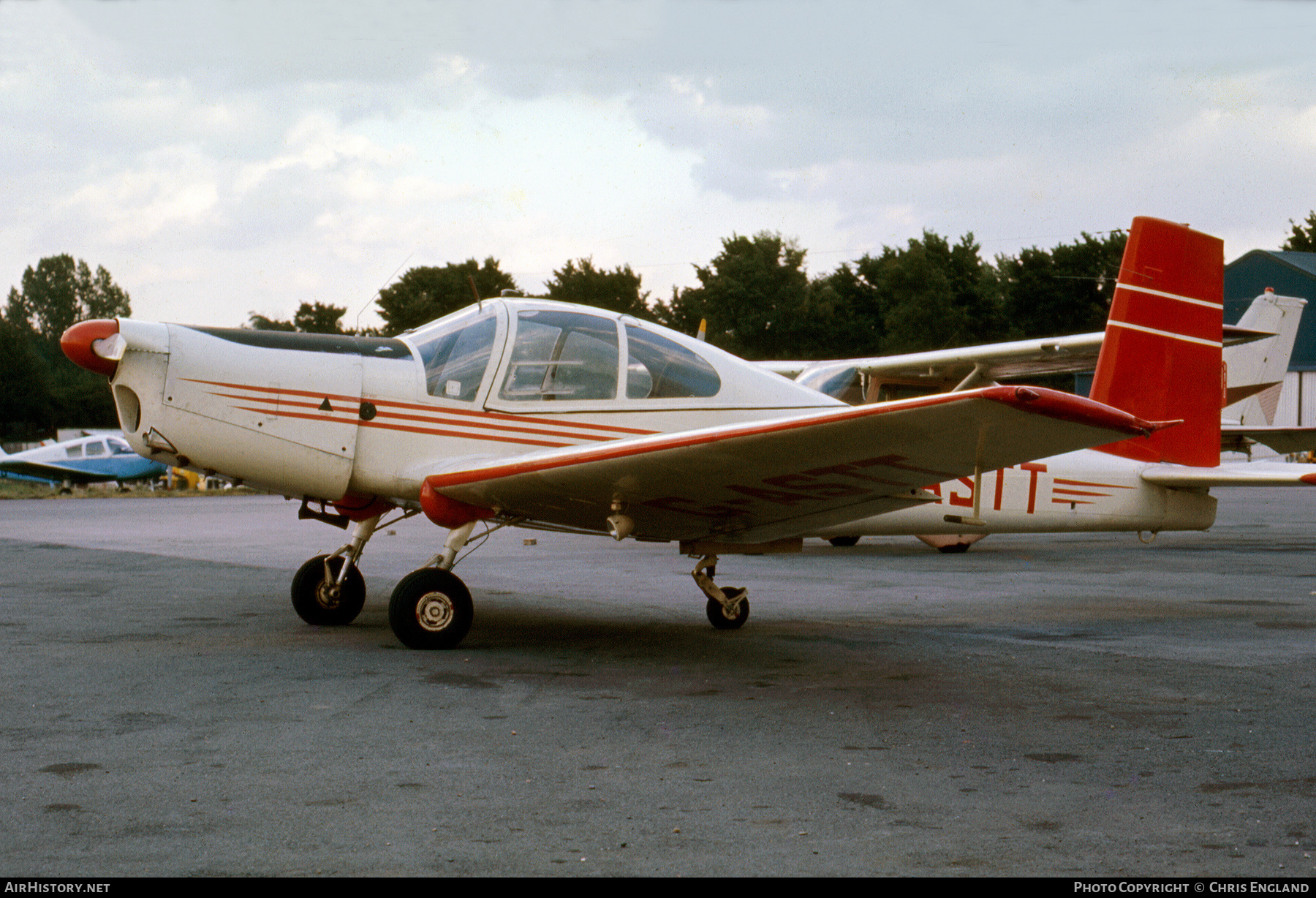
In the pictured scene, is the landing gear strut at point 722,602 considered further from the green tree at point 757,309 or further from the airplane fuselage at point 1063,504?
the green tree at point 757,309

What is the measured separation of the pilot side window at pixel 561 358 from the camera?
6.52m

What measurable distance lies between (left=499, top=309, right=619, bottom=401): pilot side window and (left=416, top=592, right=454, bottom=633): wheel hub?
1.26 metres

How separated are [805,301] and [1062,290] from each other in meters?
13.4

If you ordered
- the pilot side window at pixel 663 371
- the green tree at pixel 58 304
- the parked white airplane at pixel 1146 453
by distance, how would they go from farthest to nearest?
1. the green tree at pixel 58 304
2. the parked white airplane at pixel 1146 453
3. the pilot side window at pixel 663 371

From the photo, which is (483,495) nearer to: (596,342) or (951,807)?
(596,342)

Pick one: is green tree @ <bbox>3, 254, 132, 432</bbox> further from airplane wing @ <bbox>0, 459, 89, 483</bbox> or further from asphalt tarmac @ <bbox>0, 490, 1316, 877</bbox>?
asphalt tarmac @ <bbox>0, 490, 1316, 877</bbox>

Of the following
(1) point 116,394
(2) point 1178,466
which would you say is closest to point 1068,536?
(2) point 1178,466

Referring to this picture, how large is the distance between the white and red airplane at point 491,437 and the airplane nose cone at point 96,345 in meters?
0.01

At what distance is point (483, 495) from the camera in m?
5.93

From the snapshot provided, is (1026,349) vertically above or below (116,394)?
above

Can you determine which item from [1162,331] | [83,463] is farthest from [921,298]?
[1162,331]

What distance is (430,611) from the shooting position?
605cm

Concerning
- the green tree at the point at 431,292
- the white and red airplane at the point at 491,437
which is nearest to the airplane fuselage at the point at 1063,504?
the white and red airplane at the point at 491,437

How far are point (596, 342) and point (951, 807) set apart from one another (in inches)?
156
